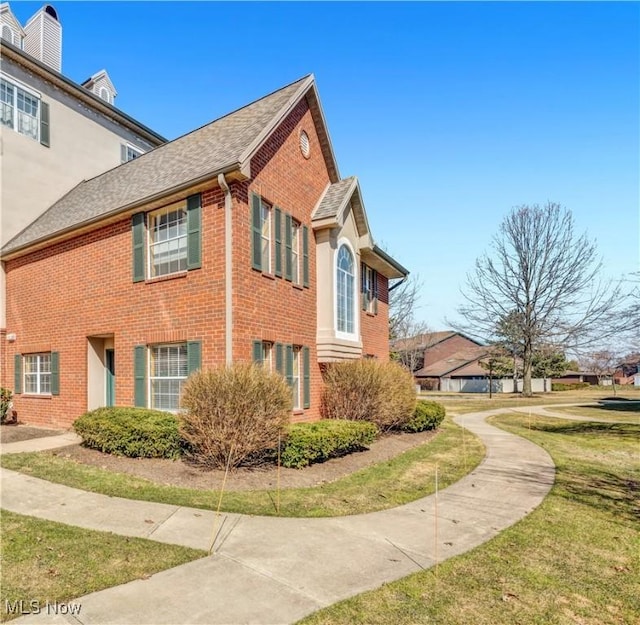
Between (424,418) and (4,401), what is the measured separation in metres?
13.5

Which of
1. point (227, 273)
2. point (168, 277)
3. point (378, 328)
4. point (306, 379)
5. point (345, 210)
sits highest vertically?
point (345, 210)

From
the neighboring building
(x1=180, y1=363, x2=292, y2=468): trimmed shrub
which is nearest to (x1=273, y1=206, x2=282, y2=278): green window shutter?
(x1=180, y1=363, x2=292, y2=468): trimmed shrub

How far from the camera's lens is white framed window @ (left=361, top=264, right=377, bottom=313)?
18000 mm

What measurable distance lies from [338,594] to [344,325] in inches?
423

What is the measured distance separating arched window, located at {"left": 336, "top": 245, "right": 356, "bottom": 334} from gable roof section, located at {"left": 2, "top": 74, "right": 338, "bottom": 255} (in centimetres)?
306

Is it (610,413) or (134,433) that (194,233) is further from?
(610,413)

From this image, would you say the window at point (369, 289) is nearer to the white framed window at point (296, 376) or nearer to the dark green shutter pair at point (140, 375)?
the white framed window at point (296, 376)

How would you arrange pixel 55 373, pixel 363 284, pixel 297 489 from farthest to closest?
pixel 363 284 < pixel 55 373 < pixel 297 489

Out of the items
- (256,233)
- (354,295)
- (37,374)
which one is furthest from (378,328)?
(37,374)

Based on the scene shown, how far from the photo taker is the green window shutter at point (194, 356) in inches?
409

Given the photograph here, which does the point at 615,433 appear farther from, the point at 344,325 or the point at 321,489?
the point at 321,489

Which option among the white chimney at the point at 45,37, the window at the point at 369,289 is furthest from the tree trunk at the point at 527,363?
the white chimney at the point at 45,37

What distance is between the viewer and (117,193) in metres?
13.8

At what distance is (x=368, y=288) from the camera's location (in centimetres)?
1853
